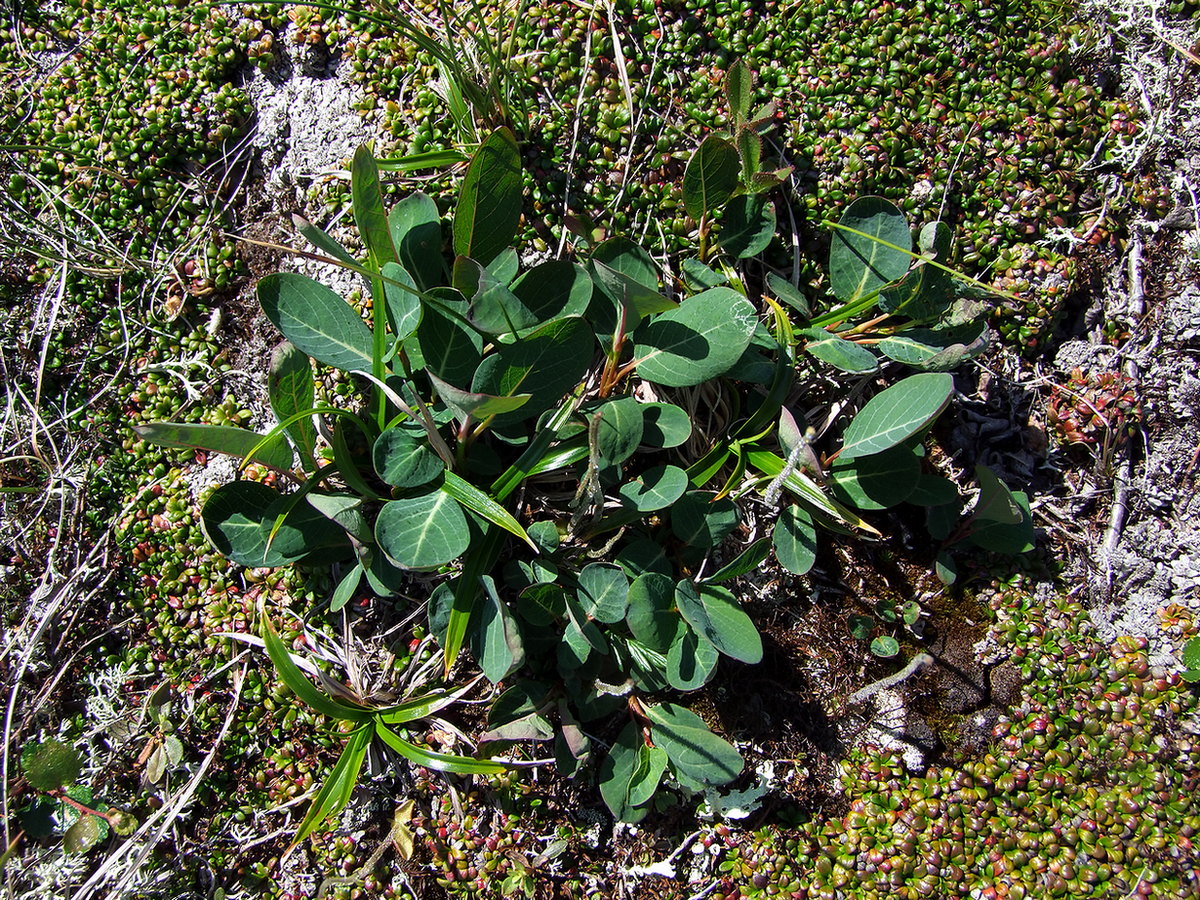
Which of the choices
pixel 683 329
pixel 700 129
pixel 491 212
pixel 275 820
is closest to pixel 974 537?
pixel 683 329

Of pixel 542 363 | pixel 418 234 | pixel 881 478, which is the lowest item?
pixel 881 478

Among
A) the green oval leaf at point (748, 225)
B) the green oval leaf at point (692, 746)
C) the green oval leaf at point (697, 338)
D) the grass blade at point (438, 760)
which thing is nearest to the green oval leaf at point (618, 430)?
the green oval leaf at point (697, 338)

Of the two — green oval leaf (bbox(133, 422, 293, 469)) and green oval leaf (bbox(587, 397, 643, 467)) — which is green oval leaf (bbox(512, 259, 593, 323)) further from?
green oval leaf (bbox(133, 422, 293, 469))

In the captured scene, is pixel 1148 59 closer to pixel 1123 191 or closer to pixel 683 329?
pixel 1123 191

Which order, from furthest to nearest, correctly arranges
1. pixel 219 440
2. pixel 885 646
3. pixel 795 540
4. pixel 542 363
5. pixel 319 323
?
pixel 885 646, pixel 795 540, pixel 319 323, pixel 542 363, pixel 219 440

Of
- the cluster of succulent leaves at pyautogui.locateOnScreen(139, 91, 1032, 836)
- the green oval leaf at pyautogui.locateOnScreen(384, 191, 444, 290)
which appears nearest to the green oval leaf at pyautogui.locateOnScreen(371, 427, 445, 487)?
the cluster of succulent leaves at pyautogui.locateOnScreen(139, 91, 1032, 836)

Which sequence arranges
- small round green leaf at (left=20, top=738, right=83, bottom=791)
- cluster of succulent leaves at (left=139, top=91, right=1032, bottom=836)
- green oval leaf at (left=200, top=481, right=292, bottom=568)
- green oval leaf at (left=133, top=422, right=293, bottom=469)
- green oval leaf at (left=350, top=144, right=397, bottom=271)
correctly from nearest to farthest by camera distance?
green oval leaf at (left=133, top=422, right=293, bottom=469), green oval leaf at (left=350, top=144, right=397, bottom=271), cluster of succulent leaves at (left=139, top=91, right=1032, bottom=836), green oval leaf at (left=200, top=481, right=292, bottom=568), small round green leaf at (left=20, top=738, right=83, bottom=791)

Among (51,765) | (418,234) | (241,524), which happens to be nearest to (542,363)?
(418,234)

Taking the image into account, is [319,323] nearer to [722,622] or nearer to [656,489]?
[656,489]
